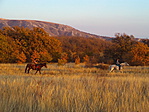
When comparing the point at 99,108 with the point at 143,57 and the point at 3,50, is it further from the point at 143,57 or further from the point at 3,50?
the point at 3,50

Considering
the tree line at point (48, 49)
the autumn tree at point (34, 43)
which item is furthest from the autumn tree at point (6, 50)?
the autumn tree at point (34, 43)

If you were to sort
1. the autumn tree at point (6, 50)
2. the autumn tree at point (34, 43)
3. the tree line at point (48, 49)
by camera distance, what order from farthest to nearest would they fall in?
the autumn tree at point (34, 43)
the autumn tree at point (6, 50)
the tree line at point (48, 49)

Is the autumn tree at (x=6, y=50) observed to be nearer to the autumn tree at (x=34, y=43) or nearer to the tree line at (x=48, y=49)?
the tree line at (x=48, y=49)

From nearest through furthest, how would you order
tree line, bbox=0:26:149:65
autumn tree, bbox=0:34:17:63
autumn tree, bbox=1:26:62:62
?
tree line, bbox=0:26:149:65, autumn tree, bbox=0:34:17:63, autumn tree, bbox=1:26:62:62

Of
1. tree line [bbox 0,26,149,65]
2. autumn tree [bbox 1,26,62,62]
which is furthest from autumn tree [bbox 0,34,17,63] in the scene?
autumn tree [bbox 1,26,62,62]

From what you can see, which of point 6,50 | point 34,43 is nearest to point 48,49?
point 34,43

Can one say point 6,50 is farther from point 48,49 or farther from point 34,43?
point 48,49

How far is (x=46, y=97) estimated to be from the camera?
4414 mm

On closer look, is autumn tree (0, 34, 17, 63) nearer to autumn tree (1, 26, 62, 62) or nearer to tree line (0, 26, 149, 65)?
tree line (0, 26, 149, 65)

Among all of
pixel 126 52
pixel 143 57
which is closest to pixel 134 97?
pixel 143 57

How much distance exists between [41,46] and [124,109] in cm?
4559

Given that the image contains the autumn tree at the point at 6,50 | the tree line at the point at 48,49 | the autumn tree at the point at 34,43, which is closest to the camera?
the tree line at the point at 48,49

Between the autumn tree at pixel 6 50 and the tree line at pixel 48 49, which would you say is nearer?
the tree line at pixel 48 49

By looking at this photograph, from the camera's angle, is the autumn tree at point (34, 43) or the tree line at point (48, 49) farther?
the autumn tree at point (34, 43)
